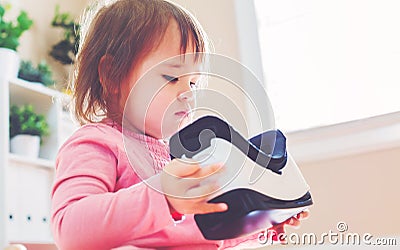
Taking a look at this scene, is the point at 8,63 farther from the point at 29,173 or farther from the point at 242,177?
the point at 242,177

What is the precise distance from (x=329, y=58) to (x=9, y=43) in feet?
3.19

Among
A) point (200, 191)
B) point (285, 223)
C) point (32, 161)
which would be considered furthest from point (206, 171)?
point (32, 161)

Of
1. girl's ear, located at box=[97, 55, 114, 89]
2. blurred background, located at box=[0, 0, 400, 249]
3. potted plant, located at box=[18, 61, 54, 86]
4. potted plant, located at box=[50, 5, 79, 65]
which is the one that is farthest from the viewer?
potted plant, located at box=[50, 5, 79, 65]

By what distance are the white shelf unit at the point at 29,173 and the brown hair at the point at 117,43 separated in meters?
0.80

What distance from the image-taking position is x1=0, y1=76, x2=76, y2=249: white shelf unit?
1547 mm

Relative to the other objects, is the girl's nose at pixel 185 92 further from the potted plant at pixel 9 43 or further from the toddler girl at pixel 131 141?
the potted plant at pixel 9 43

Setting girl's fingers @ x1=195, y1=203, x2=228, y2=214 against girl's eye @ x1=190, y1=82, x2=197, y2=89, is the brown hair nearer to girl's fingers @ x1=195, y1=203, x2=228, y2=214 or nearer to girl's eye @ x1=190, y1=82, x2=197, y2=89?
girl's eye @ x1=190, y1=82, x2=197, y2=89

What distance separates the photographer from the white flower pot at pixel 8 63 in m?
1.63

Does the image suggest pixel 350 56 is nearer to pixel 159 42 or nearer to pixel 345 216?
pixel 345 216

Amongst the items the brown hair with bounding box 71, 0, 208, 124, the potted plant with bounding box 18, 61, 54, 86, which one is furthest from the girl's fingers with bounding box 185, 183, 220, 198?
the potted plant with bounding box 18, 61, 54, 86

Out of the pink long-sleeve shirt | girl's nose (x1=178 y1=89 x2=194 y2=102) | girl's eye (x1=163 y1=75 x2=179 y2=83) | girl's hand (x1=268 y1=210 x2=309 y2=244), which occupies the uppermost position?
girl's eye (x1=163 y1=75 x2=179 y2=83)

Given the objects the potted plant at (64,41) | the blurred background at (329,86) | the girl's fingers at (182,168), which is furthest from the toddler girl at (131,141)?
the potted plant at (64,41)

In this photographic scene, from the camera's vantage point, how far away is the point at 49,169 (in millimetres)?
1771

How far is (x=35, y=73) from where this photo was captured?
1.80 metres
